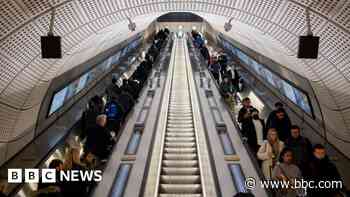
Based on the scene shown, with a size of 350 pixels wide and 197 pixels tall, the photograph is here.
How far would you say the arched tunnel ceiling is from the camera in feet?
23.9

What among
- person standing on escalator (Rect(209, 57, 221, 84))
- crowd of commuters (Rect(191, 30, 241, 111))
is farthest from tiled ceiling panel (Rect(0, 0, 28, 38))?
person standing on escalator (Rect(209, 57, 221, 84))

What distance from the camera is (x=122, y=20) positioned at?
1230 cm

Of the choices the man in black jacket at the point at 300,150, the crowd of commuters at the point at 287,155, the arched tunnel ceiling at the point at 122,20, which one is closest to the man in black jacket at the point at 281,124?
the crowd of commuters at the point at 287,155

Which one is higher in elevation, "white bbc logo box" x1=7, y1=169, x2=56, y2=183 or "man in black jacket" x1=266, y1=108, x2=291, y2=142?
"man in black jacket" x1=266, y1=108, x2=291, y2=142

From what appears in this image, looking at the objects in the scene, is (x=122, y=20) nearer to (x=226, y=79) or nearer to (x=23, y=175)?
(x=226, y=79)

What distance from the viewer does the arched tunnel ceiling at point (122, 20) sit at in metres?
7.28

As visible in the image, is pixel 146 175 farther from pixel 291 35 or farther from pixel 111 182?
pixel 291 35

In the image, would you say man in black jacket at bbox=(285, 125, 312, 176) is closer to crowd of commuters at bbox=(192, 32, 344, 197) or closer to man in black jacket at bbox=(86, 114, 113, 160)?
crowd of commuters at bbox=(192, 32, 344, 197)

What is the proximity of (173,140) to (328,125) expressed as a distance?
11.2 ft

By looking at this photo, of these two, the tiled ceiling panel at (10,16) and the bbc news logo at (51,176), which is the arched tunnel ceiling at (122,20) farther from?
the bbc news logo at (51,176)

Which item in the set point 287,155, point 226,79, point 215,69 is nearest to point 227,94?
point 226,79

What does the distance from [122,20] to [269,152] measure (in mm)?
6833

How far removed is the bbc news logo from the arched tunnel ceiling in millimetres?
1458

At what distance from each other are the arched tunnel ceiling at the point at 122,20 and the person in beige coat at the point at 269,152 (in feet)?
6.89
